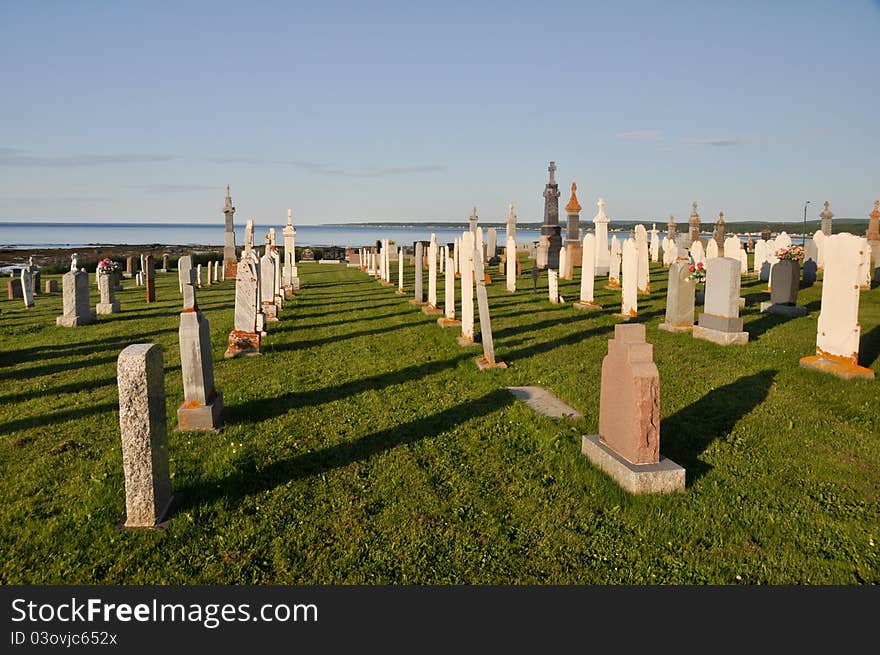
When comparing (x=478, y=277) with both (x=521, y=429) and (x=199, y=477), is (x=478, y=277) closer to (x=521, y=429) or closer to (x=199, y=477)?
(x=521, y=429)

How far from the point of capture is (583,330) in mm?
12609

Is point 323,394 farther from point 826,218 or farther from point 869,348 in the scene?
point 826,218

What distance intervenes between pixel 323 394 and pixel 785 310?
10.7 m

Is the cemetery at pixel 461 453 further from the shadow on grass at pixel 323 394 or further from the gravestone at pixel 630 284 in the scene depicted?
the gravestone at pixel 630 284

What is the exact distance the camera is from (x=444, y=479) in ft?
17.6

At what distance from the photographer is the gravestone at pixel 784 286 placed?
1362 cm

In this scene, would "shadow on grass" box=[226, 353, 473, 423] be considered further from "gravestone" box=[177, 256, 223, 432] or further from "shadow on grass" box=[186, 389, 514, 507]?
"shadow on grass" box=[186, 389, 514, 507]

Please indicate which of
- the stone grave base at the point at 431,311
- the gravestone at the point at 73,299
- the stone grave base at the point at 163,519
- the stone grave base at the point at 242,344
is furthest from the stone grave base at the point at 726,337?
the gravestone at the point at 73,299

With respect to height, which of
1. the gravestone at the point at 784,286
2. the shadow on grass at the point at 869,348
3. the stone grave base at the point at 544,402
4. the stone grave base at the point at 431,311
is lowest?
the stone grave base at the point at 544,402

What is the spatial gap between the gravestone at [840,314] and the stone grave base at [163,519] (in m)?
8.38

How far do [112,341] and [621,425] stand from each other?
36.4ft

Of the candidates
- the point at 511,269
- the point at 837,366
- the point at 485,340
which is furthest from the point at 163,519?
the point at 511,269

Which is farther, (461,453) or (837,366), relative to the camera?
(837,366)


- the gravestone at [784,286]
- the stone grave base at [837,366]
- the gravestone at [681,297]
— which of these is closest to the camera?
the stone grave base at [837,366]
